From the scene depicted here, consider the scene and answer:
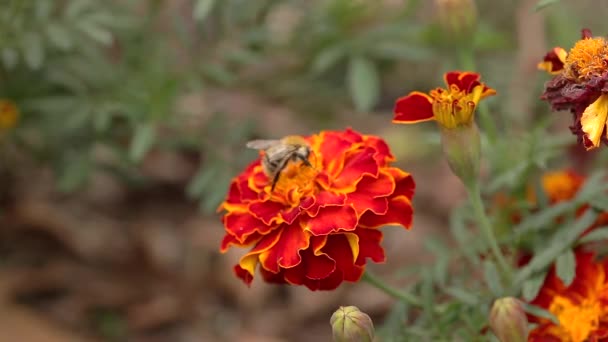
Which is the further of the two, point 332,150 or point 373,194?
point 332,150

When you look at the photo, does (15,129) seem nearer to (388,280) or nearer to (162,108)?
(162,108)

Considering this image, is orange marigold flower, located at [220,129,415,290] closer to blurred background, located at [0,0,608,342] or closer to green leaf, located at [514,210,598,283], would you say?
green leaf, located at [514,210,598,283]

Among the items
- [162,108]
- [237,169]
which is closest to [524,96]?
[237,169]

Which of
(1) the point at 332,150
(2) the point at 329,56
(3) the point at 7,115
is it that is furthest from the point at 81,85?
(1) the point at 332,150

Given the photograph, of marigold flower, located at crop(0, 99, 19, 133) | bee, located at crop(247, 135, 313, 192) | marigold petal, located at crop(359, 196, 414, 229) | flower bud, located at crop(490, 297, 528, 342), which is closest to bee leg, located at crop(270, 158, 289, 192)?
bee, located at crop(247, 135, 313, 192)

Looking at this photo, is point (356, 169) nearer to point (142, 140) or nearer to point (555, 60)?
point (555, 60)

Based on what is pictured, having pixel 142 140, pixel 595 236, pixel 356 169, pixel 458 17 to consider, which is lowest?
pixel 595 236
